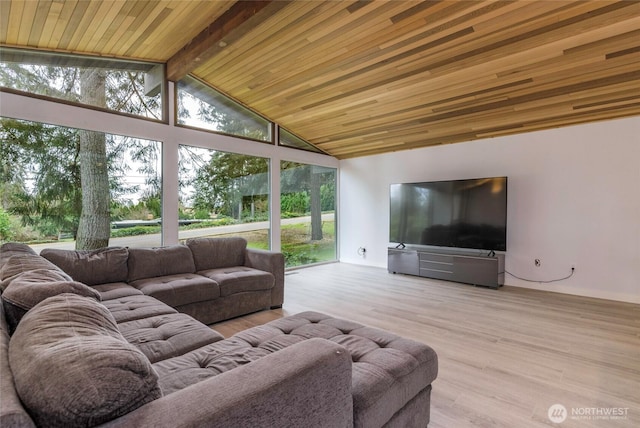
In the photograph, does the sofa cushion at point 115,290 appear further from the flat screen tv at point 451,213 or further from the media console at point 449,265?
the flat screen tv at point 451,213

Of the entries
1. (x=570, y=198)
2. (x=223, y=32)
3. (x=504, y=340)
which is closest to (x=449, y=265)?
(x=570, y=198)

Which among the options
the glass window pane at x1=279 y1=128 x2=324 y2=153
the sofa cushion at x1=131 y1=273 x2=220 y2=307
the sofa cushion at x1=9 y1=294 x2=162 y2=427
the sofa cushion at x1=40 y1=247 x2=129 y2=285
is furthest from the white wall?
the sofa cushion at x1=9 y1=294 x2=162 y2=427

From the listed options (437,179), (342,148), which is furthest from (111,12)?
(437,179)

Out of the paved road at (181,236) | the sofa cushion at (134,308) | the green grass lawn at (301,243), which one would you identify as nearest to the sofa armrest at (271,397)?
the sofa cushion at (134,308)

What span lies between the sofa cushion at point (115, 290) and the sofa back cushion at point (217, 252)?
82 centimetres

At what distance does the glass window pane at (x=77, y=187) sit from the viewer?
3.21 meters

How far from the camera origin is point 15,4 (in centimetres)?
259

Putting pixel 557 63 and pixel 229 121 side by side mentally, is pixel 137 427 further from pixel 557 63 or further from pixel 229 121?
pixel 229 121

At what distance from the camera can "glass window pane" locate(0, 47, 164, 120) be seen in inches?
127

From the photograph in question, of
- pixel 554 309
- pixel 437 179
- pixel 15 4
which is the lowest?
pixel 554 309

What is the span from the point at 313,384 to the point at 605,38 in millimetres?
3651

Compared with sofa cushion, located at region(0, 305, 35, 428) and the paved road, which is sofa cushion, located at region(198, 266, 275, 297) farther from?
sofa cushion, located at region(0, 305, 35, 428)

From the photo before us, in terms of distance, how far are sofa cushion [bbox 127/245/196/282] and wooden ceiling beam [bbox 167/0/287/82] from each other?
7.18 feet

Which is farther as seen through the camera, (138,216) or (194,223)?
(194,223)
